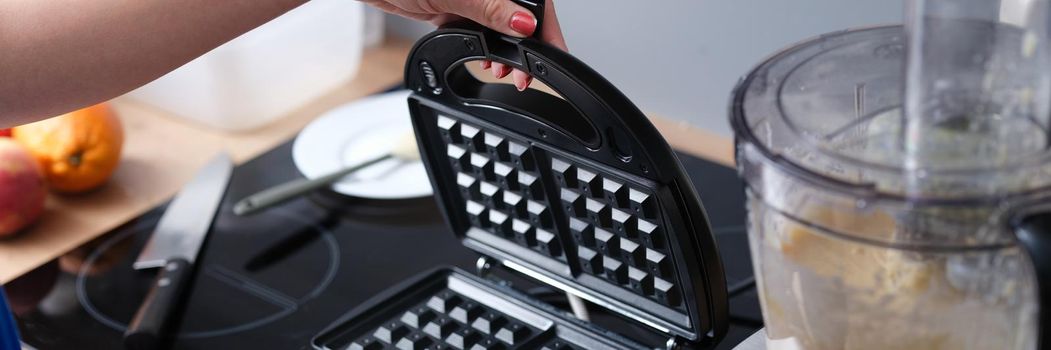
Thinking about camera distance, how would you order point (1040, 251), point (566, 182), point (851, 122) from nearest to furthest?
point (1040, 251) < point (851, 122) < point (566, 182)

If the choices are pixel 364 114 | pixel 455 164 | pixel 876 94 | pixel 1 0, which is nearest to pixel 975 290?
pixel 876 94

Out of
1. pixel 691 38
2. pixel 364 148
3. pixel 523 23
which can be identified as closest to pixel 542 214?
pixel 523 23

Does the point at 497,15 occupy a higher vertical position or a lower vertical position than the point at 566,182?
higher

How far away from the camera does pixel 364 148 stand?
56.7 inches

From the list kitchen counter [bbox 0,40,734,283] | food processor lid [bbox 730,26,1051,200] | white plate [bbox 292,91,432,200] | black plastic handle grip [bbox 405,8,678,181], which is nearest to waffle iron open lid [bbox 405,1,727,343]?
black plastic handle grip [bbox 405,8,678,181]

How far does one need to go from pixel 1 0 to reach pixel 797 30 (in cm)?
86

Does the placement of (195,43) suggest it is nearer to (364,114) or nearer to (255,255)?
(255,255)

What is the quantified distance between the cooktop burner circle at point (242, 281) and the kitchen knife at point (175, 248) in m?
0.02

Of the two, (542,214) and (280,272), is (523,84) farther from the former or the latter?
(280,272)

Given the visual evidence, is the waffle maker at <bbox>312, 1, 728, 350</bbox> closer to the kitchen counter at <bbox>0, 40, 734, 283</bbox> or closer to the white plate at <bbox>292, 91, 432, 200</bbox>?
the white plate at <bbox>292, 91, 432, 200</bbox>

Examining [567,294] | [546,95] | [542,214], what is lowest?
[567,294]

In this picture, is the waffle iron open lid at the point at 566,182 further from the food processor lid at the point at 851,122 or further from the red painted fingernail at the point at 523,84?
the food processor lid at the point at 851,122

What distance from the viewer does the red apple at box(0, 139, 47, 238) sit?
127 centimetres

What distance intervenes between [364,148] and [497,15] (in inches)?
23.7
